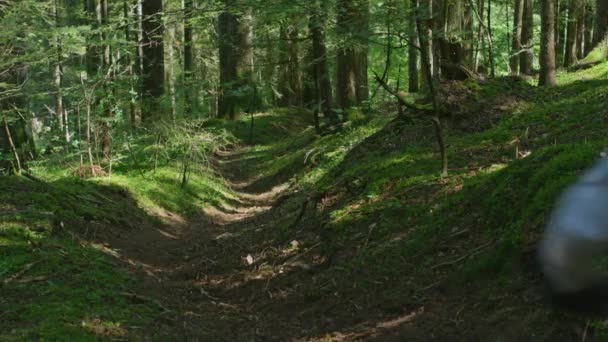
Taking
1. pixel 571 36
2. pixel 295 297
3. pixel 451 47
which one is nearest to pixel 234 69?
pixel 571 36

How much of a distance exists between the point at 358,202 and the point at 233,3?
13.5 feet

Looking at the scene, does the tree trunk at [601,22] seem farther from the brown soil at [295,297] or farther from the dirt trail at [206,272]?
the brown soil at [295,297]

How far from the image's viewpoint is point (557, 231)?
11.9 feet

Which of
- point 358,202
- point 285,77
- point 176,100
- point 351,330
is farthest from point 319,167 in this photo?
point 285,77

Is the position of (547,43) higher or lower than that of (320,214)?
higher

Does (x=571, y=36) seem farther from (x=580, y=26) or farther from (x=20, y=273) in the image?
(x=20, y=273)

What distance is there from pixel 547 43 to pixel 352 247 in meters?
6.17

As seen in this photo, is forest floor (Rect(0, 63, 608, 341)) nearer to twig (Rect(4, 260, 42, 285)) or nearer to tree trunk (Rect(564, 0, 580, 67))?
twig (Rect(4, 260, 42, 285))

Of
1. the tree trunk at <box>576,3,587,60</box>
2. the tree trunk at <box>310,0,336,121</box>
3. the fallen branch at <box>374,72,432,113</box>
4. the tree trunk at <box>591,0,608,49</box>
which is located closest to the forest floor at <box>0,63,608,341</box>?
the fallen branch at <box>374,72,432,113</box>

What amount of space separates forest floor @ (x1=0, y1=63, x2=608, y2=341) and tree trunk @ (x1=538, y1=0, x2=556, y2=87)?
55 cm

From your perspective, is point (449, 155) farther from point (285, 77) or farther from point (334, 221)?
point (285, 77)

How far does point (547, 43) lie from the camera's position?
10445mm

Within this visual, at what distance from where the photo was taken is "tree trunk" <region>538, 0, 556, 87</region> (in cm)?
1040

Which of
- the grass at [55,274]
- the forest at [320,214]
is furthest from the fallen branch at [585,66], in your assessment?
the grass at [55,274]
